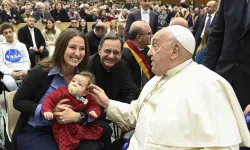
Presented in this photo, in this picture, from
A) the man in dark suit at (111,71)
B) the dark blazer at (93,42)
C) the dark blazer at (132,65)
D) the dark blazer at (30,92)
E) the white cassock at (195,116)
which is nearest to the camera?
the white cassock at (195,116)

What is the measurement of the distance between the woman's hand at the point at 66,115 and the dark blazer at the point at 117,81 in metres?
0.67

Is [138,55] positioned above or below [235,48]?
below

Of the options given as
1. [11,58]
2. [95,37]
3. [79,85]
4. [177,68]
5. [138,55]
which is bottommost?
[11,58]

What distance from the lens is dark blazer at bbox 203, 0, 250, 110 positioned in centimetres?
240

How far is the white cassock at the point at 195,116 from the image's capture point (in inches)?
71.1

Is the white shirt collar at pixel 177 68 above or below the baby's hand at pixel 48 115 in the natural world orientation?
above

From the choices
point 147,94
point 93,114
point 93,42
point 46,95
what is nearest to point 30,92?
point 46,95

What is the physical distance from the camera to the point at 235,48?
2434 millimetres

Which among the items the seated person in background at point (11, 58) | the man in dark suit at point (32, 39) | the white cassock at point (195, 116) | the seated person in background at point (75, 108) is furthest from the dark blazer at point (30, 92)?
the man in dark suit at point (32, 39)

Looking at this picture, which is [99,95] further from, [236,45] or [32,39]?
[32,39]

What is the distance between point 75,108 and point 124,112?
42 cm

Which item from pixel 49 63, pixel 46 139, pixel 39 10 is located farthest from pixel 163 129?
pixel 39 10

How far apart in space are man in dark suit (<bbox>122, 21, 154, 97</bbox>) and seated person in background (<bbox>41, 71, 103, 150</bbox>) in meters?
1.39

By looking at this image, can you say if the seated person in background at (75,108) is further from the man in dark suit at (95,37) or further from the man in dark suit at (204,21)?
the man in dark suit at (204,21)
